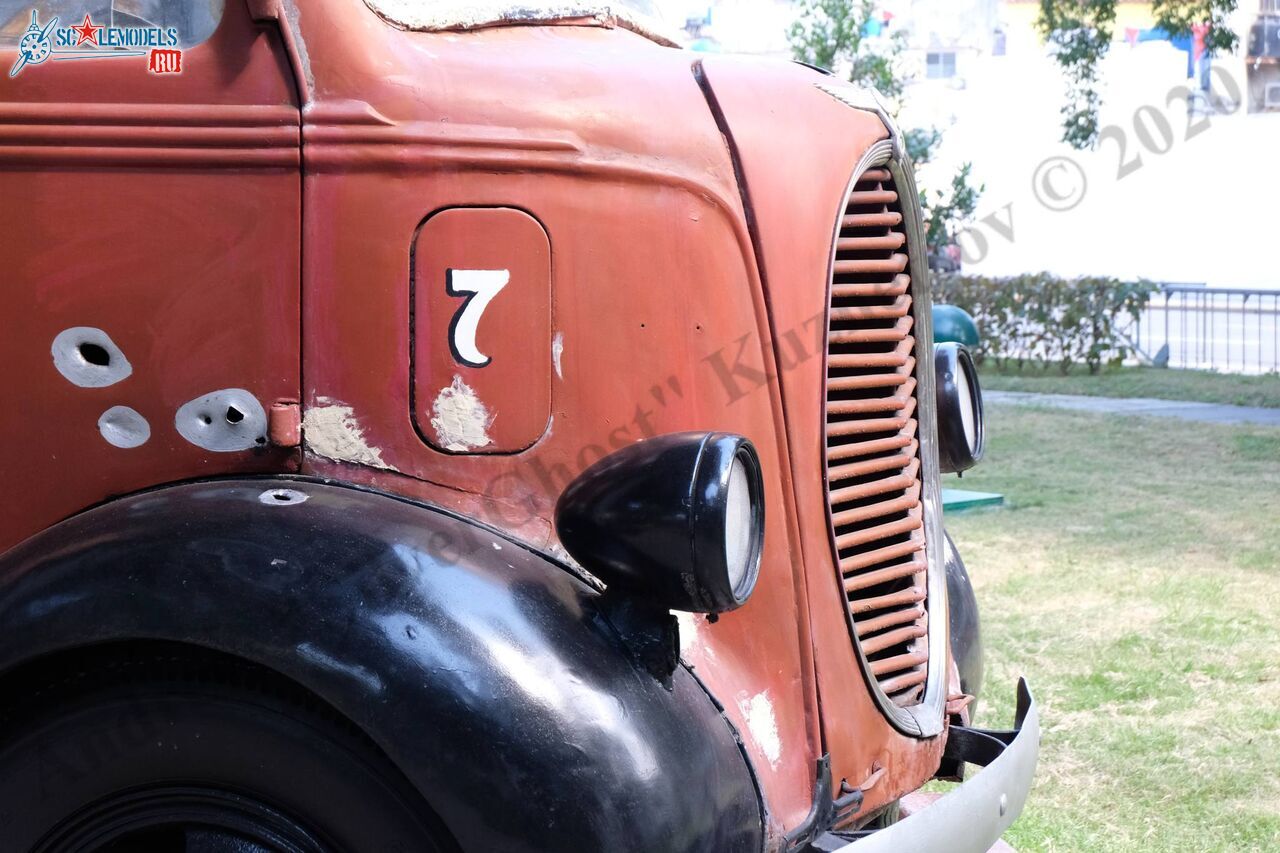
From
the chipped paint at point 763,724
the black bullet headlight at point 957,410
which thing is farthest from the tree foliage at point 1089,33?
the chipped paint at point 763,724

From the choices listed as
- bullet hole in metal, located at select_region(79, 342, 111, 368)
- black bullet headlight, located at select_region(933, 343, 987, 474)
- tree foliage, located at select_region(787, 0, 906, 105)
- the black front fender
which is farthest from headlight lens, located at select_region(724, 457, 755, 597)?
tree foliage, located at select_region(787, 0, 906, 105)

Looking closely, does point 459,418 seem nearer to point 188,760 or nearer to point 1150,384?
point 188,760

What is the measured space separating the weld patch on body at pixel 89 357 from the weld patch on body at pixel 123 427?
5cm

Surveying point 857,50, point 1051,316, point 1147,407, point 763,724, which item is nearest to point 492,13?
point 763,724

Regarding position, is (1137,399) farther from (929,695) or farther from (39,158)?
(39,158)

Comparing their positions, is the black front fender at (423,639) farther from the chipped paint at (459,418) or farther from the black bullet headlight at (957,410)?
the black bullet headlight at (957,410)

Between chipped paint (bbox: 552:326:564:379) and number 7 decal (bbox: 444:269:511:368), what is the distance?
116 millimetres

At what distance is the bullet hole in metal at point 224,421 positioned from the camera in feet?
7.64

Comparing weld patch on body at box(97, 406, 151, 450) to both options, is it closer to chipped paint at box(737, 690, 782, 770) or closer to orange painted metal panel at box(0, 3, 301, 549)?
orange painted metal panel at box(0, 3, 301, 549)

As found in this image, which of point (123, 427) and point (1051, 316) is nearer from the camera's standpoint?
point (123, 427)

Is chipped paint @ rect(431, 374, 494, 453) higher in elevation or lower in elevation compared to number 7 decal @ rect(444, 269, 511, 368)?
lower

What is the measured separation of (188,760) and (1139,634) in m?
4.52

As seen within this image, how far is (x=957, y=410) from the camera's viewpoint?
343 cm

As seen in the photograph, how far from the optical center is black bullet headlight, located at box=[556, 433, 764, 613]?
2068 millimetres
